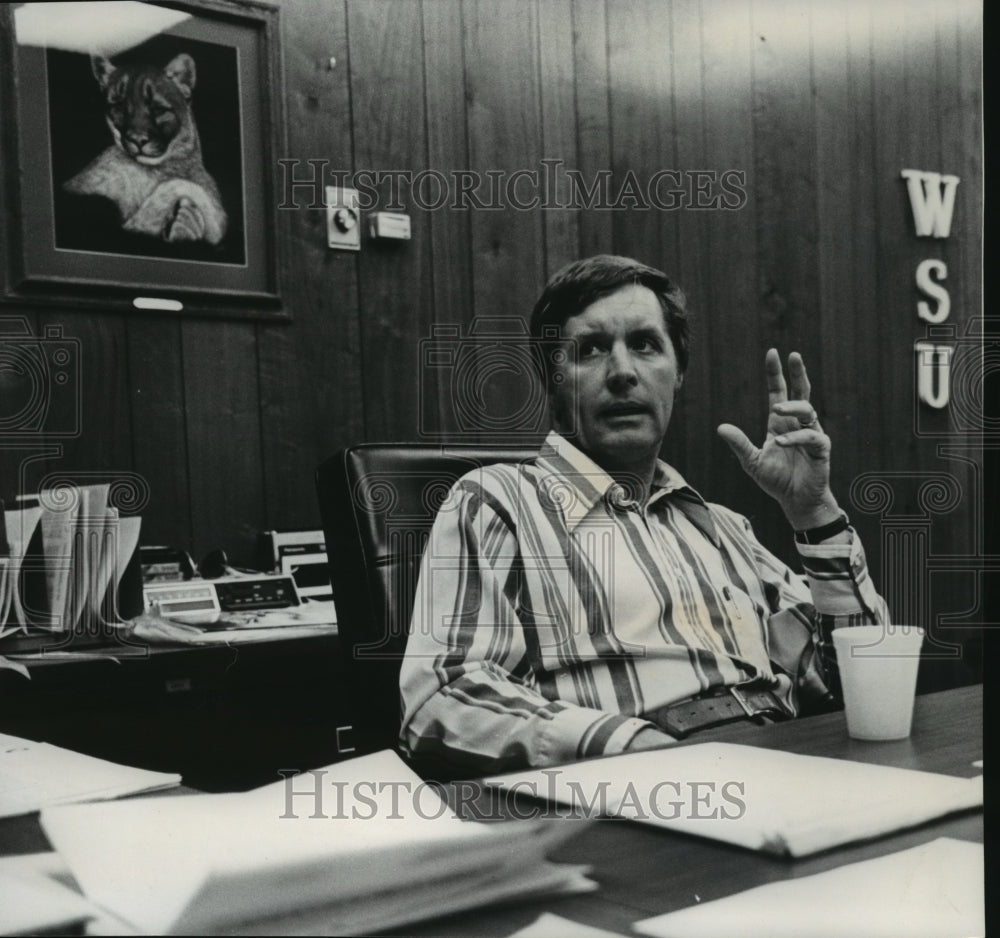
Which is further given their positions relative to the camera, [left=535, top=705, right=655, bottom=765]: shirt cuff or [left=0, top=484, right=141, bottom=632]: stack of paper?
[left=0, top=484, right=141, bottom=632]: stack of paper

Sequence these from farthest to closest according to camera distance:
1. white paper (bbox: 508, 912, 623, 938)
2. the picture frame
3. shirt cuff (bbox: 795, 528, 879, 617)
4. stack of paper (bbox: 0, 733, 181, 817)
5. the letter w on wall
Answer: the picture frame → the letter w on wall → shirt cuff (bbox: 795, 528, 879, 617) → stack of paper (bbox: 0, 733, 181, 817) → white paper (bbox: 508, 912, 623, 938)

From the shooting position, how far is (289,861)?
581mm

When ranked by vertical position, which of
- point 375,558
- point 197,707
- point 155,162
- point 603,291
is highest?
point 155,162

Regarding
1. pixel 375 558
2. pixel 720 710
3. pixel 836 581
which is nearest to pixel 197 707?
pixel 375 558

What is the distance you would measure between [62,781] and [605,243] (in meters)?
1.10

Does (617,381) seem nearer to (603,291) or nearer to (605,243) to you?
(603,291)

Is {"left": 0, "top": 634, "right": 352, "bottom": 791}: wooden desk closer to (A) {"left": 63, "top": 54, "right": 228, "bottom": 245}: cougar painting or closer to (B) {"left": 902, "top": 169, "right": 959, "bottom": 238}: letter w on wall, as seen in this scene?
(A) {"left": 63, "top": 54, "right": 228, "bottom": 245}: cougar painting

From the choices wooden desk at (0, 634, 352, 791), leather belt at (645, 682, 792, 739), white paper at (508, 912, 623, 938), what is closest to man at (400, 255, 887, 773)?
leather belt at (645, 682, 792, 739)

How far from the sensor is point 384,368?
1.91 m

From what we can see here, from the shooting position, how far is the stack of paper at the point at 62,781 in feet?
2.38

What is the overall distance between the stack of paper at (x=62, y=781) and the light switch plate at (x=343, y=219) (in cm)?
115

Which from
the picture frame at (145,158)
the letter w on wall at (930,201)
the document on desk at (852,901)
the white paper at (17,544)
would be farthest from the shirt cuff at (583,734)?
the picture frame at (145,158)

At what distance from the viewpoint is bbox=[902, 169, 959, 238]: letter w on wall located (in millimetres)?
1479

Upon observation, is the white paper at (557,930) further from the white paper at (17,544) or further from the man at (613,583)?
the white paper at (17,544)
